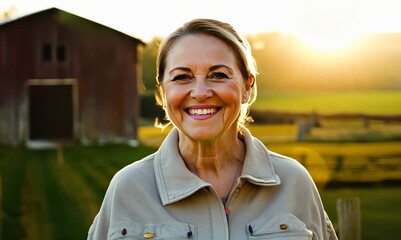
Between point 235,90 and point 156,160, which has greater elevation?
point 235,90

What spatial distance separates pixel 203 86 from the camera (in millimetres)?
2598

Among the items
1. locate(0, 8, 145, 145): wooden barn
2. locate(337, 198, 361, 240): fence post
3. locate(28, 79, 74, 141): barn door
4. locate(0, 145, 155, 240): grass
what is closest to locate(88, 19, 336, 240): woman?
locate(337, 198, 361, 240): fence post

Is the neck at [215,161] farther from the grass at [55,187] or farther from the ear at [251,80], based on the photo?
the grass at [55,187]

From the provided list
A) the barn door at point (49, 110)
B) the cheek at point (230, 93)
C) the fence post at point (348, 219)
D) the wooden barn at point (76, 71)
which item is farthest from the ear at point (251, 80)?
the barn door at point (49, 110)

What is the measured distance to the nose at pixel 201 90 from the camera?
260 cm

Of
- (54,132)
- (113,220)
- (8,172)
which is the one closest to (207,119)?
(113,220)

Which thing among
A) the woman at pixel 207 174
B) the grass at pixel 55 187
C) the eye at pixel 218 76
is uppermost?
the eye at pixel 218 76

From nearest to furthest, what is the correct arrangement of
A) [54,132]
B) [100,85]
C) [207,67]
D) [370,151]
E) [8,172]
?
[207,67] → [8,172] → [370,151] → [100,85] → [54,132]

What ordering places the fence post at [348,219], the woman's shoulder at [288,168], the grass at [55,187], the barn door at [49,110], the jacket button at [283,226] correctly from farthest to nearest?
the barn door at [49,110], the grass at [55,187], the fence post at [348,219], the woman's shoulder at [288,168], the jacket button at [283,226]

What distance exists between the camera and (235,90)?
8.66ft

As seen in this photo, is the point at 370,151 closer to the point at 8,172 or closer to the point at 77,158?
the point at 77,158

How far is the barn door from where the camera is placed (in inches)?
993

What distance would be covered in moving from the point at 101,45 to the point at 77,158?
4998mm

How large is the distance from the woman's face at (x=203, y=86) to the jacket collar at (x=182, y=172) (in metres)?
0.15
